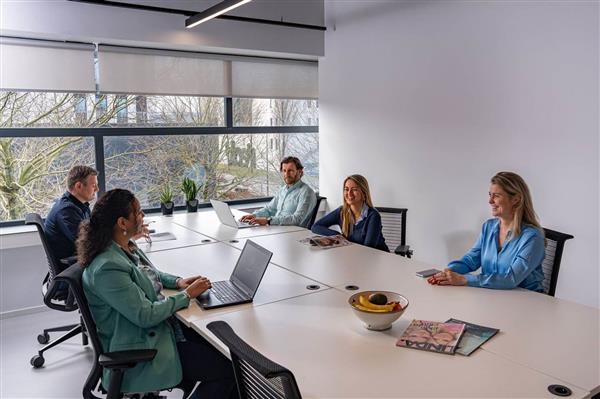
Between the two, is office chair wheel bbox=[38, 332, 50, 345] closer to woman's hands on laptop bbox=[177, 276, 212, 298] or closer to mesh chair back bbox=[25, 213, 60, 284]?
mesh chair back bbox=[25, 213, 60, 284]

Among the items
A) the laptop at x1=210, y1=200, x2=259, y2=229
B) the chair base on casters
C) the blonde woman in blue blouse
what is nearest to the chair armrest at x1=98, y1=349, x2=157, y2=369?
the blonde woman in blue blouse

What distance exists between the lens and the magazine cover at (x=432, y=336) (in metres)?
1.81

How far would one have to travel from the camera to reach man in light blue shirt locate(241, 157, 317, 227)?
13.9ft

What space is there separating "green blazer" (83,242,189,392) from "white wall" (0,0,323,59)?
2959 millimetres

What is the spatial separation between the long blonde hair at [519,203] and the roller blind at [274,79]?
3.50 metres

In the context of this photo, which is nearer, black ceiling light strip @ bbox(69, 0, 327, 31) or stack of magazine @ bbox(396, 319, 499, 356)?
stack of magazine @ bbox(396, 319, 499, 356)

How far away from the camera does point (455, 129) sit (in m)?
4.37

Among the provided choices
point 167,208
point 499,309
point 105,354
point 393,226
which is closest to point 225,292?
point 105,354

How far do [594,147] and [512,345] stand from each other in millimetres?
2165

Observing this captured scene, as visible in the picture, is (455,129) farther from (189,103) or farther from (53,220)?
(53,220)

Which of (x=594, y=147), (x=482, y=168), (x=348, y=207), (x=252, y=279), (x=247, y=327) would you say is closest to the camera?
(x=247, y=327)

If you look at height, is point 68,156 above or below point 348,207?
above

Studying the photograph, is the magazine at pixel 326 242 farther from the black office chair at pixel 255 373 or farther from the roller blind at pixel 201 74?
the roller blind at pixel 201 74

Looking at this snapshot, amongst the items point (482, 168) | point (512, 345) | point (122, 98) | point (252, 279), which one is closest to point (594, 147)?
point (482, 168)
